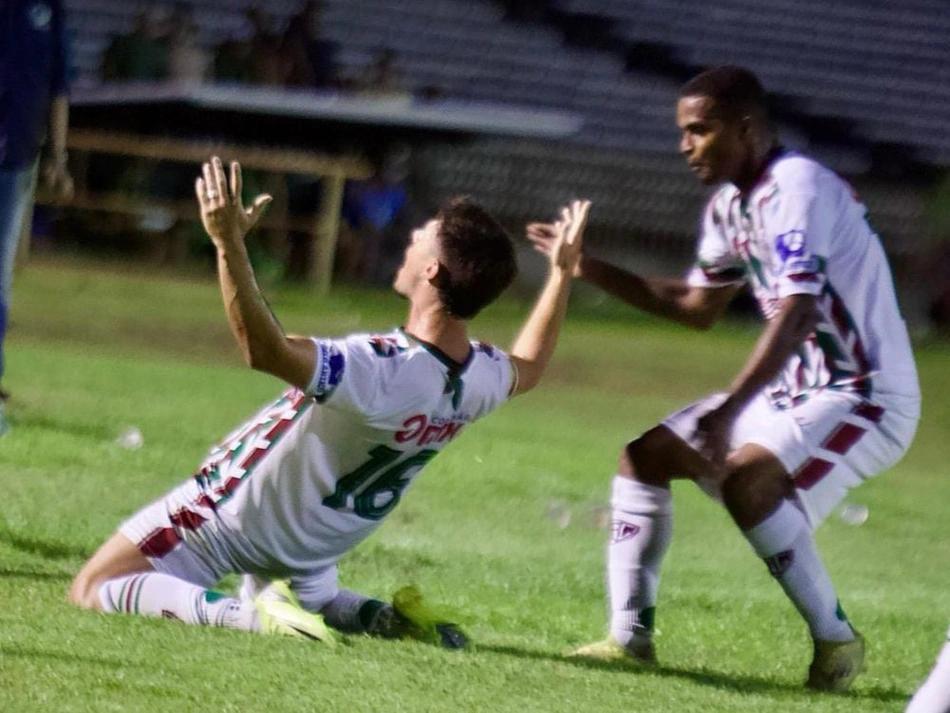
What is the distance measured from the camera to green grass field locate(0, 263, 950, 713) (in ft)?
15.2

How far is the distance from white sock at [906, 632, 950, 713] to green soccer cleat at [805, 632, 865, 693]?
1.38 m

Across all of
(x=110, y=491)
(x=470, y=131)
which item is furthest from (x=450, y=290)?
(x=470, y=131)

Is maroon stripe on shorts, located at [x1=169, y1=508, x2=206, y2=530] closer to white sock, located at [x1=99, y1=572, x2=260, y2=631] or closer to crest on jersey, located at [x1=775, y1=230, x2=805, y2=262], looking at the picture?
white sock, located at [x1=99, y1=572, x2=260, y2=631]

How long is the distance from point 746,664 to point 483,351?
1304 mm

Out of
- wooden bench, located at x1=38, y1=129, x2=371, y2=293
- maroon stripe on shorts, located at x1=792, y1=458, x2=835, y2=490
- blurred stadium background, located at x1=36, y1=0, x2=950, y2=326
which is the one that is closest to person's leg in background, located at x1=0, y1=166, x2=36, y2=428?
maroon stripe on shorts, located at x1=792, y1=458, x2=835, y2=490

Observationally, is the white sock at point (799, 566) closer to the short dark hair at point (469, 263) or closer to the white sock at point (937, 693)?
the short dark hair at point (469, 263)

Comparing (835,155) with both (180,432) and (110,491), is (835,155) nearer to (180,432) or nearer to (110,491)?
(180,432)

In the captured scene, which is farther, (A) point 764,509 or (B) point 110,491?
(B) point 110,491

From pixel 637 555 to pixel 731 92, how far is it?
1.34m

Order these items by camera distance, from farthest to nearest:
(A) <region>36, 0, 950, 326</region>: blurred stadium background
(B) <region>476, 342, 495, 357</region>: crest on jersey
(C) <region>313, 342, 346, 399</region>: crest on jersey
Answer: (A) <region>36, 0, 950, 326</region>: blurred stadium background < (B) <region>476, 342, 495, 357</region>: crest on jersey < (C) <region>313, 342, 346, 399</region>: crest on jersey

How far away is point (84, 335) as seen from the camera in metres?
13.5

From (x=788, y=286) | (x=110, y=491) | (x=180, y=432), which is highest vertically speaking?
(x=788, y=286)

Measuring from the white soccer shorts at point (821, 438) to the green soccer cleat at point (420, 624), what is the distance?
0.82m

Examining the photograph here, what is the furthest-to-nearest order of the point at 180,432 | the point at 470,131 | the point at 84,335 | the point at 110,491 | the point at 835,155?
the point at 835,155 < the point at 470,131 < the point at 84,335 < the point at 180,432 < the point at 110,491
